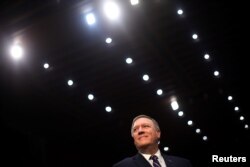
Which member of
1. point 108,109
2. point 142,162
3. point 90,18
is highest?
point 90,18

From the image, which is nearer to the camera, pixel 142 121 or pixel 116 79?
pixel 142 121

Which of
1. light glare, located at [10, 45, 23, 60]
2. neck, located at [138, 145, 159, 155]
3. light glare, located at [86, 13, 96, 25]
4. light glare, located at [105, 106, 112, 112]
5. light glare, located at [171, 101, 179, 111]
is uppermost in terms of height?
light glare, located at [86, 13, 96, 25]

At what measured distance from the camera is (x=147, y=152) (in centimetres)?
259

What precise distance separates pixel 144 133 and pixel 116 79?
25.8 feet

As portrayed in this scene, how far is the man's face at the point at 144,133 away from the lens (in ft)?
8.50

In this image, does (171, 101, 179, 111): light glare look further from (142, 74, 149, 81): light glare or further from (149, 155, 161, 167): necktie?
(149, 155, 161, 167): necktie

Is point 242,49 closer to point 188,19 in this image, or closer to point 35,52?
point 188,19

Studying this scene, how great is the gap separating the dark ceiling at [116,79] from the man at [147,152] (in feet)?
15.8

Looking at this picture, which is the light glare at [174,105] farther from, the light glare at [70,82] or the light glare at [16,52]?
the light glare at [16,52]

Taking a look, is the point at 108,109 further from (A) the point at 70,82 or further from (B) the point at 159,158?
(B) the point at 159,158

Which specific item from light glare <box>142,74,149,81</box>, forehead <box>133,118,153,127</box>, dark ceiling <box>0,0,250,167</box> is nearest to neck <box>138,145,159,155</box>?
forehead <box>133,118,153,127</box>

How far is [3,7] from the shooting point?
6.77m

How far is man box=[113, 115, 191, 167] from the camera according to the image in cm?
246

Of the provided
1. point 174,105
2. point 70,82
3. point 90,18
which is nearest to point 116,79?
point 70,82
